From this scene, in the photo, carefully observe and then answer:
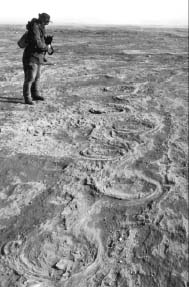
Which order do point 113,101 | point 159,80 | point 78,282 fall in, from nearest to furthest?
1. point 78,282
2. point 113,101
3. point 159,80

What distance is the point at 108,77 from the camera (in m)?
10.2

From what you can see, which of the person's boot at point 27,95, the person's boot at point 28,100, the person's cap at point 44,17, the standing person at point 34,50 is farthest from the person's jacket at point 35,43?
the person's boot at point 28,100

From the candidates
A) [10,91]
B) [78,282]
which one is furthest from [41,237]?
[10,91]

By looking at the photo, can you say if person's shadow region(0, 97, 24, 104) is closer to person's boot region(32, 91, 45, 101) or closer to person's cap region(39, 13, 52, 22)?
A: person's boot region(32, 91, 45, 101)

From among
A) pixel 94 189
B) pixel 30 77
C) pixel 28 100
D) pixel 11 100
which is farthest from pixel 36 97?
pixel 94 189

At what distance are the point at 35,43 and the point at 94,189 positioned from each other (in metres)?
3.66

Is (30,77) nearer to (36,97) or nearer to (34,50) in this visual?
(34,50)

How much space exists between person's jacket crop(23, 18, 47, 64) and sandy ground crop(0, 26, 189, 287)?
3.54 ft

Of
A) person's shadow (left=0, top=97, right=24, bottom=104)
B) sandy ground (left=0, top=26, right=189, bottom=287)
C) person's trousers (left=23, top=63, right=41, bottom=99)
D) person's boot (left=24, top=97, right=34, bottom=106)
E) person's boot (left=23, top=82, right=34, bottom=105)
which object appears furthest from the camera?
person's shadow (left=0, top=97, right=24, bottom=104)

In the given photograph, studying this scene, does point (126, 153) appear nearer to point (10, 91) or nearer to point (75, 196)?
point (75, 196)

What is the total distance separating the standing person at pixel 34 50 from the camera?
623cm

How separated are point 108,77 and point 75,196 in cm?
694

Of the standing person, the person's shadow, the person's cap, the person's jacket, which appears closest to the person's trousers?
the standing person

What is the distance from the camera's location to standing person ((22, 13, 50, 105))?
623cm
